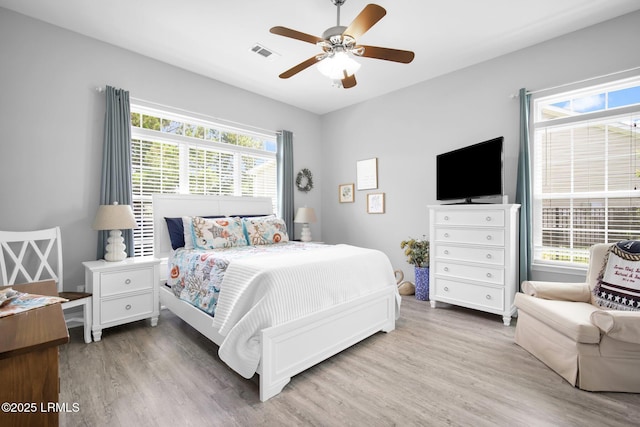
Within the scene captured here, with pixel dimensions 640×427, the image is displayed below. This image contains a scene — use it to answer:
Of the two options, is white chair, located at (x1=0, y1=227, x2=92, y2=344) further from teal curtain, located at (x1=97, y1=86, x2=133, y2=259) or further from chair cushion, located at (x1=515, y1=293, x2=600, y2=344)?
chair cushion, located at (x1=515, y1=293, x2=600, y2=344)

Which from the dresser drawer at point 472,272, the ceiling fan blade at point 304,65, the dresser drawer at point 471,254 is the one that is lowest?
the dresser drawer at point 472,272

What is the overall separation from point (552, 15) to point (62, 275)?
5168 mm

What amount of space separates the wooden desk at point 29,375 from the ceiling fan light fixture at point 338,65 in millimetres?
2197

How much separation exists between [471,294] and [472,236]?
63 cm

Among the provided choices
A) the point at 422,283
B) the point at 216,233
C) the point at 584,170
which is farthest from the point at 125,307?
the point at 584,170

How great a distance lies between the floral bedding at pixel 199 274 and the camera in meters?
2.40

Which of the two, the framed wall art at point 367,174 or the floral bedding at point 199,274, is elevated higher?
the framed wall art at point 367,174

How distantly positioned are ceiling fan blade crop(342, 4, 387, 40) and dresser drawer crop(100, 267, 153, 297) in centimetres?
275

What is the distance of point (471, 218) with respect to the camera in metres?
3.24

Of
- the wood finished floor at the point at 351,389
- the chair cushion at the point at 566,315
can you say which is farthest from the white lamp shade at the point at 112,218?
the chair cushion at the point at 566,315

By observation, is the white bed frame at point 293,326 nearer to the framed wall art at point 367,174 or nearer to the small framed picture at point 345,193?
the framed wall art at point 367,174

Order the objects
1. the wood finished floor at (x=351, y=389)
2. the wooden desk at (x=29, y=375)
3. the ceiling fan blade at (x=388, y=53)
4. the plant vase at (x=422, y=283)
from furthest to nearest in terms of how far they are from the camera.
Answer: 1. the plant vase at (x=422, y=283)
2. the ceiling fan blade at (x=388, y=53)
3. the wood finished floor at (x=351, y=389)
4. the wooden desk at (x=29, y=375)

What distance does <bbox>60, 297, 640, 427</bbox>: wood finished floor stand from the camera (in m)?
1.68

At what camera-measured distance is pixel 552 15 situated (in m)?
2.75
